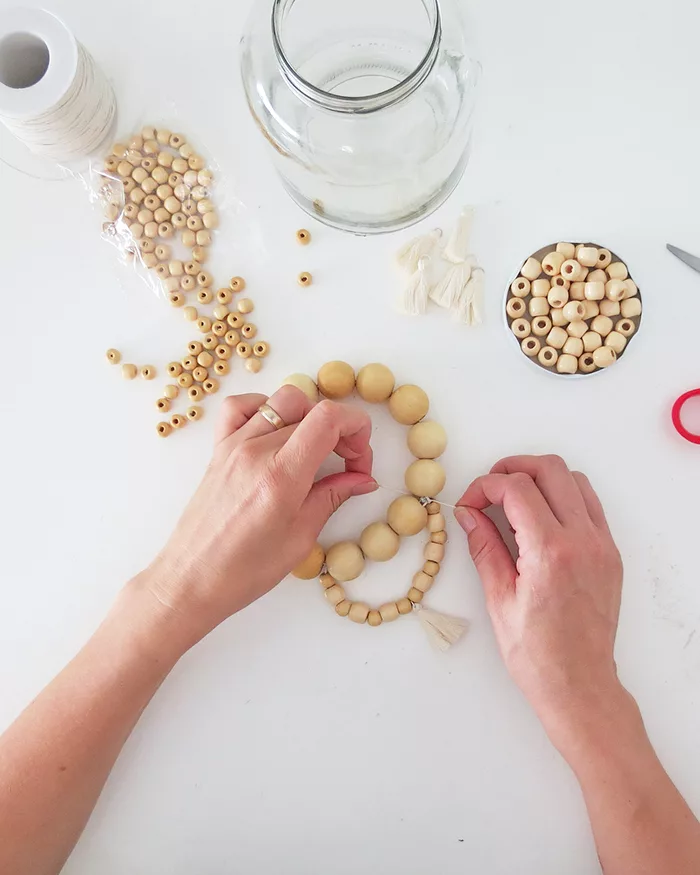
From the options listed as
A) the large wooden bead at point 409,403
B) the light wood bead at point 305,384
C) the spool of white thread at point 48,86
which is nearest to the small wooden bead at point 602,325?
the large wooden bead at point 409,403

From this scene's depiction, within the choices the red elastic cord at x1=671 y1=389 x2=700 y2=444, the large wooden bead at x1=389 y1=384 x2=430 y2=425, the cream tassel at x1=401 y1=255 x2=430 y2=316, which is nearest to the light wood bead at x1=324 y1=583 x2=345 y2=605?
the large wooden bead at x1=389 y1=384 x2=430 y2=425

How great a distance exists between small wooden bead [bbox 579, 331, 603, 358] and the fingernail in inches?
10.1

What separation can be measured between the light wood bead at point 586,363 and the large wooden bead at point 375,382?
0.24 meters

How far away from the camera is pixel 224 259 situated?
104 cm

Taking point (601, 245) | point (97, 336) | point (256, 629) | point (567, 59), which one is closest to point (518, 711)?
point (256, 629)

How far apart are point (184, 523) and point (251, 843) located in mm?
412

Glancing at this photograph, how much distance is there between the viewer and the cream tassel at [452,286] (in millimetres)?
988

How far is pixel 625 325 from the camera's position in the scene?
3.23ft

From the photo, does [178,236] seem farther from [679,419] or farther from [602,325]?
[679,419]

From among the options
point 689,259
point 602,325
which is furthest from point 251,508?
point 689,259

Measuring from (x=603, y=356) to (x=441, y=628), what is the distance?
0.39m

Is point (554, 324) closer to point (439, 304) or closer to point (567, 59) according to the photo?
point (439, 304)

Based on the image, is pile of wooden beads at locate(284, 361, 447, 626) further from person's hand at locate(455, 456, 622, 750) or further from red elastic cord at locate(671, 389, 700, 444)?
red elastic cord at locate(671, 389, 700, 444)

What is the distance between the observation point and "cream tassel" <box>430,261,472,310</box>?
3.24ft
